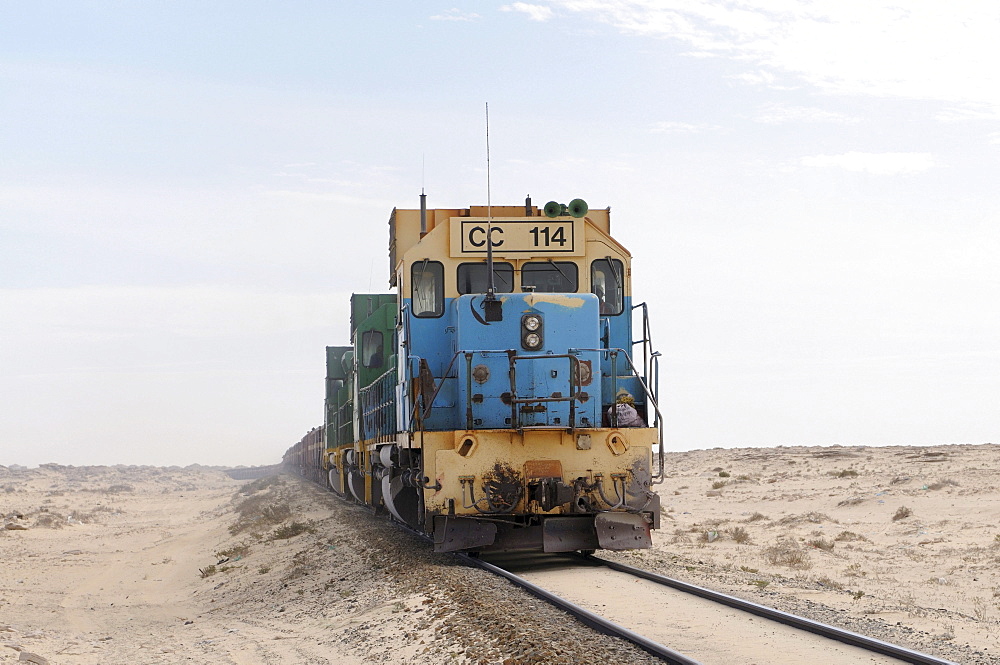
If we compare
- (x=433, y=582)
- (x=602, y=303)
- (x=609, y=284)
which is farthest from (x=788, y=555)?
(x=433, y=582)

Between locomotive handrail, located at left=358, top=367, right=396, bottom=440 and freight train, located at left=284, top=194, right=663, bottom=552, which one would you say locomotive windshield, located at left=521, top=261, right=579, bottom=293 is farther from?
locomotive handrail, located at left=358, top=367, right=396, bottom=440

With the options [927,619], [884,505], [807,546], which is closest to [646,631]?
[927,619]

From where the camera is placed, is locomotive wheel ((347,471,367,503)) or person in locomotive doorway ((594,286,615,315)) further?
locomotive wheel ((347,471,367,503))

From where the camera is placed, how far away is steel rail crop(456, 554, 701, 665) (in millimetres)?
6875

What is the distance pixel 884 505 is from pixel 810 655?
16.8m

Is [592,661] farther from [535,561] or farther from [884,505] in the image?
[884,505]

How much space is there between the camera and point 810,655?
7.20 metres

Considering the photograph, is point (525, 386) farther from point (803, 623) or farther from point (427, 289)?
point (803, 623)

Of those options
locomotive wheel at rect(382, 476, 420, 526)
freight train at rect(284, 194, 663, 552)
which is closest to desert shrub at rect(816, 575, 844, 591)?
freight train at rect(284, 194, 663, 552)

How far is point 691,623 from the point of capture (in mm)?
8430

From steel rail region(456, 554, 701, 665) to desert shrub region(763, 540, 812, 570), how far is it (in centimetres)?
458

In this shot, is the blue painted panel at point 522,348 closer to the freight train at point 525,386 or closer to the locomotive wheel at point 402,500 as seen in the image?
the freight train at point 525,386

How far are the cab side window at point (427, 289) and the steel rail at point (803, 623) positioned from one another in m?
3.94

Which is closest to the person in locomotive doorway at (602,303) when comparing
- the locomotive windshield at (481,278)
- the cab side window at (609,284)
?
the cab side window at (609,284)
